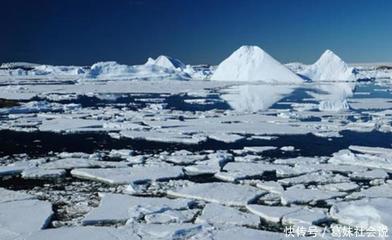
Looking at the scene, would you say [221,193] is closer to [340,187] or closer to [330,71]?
[340,187]

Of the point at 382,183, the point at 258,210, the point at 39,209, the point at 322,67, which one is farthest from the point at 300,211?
the point at 322,67

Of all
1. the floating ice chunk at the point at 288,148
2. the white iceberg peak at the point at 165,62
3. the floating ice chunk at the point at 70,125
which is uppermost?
the white iceberg peak at the point at 165,62

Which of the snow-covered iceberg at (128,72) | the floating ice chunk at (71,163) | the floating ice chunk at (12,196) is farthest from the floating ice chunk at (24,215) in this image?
the snow-covered iceberg at (128,72)

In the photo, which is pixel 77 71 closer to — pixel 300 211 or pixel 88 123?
pixel 88 123

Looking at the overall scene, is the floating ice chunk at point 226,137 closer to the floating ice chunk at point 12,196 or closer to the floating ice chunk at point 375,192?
the floating ice chunk at point 375,192

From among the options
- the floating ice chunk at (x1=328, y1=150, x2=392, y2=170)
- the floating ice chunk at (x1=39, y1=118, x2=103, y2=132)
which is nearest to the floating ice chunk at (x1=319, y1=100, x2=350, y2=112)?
the floating ice chunk at (x1=39, y1=118, x2=103, y2=132)

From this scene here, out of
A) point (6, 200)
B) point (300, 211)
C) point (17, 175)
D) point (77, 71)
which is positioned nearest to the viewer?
point (300, 211)
